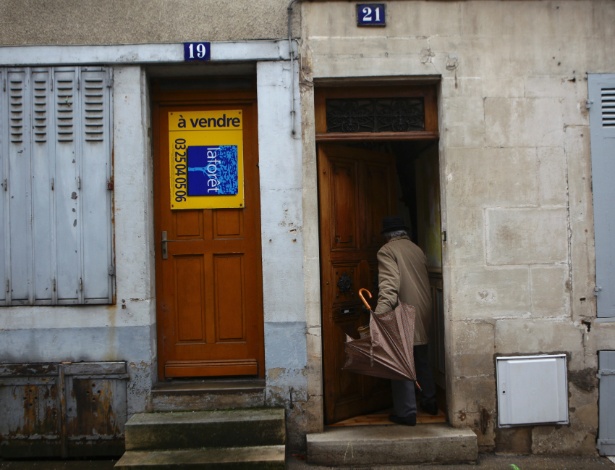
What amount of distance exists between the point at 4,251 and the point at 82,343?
3.62 feet

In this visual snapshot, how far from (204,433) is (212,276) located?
1448 millimetres

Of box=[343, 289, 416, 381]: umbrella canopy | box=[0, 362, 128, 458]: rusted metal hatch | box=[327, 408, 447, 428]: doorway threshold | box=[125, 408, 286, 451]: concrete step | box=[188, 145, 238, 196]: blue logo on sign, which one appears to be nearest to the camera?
box=[125, 408, 286, 451]: concrete step

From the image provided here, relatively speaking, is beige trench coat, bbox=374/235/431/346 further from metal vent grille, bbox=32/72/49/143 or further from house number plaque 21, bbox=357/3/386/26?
metal vent grille, bbox=32/72/49/143

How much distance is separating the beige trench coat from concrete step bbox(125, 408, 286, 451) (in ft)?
5.11

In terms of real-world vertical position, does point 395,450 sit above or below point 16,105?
below

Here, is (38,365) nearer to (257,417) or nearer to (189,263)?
(189,263)

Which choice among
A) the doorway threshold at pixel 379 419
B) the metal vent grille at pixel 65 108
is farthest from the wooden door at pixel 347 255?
the metal vent grille at pixel 65 108

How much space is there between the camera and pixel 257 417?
4.73 meters

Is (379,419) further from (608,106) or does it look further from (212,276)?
(608,106)

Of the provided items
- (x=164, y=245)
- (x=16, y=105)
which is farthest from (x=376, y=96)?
(x=16, y=105)

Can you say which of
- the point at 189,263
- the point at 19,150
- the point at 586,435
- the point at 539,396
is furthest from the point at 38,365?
the point at 586,435

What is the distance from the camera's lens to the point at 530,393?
195 inches

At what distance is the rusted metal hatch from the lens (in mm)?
4934

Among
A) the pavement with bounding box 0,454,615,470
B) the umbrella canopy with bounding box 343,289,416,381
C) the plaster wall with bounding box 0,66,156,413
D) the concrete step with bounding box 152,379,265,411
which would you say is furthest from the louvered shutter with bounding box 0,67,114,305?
the umbrella canopy with bounding box 343,289,416,381
